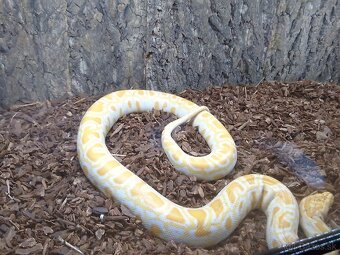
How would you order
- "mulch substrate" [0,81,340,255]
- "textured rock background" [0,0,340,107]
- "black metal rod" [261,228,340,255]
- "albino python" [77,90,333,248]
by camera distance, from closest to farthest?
"black metal rod" [261,228,340,255], "mulch substrate" [0,81,340,255], "albino python" [77,90,333,248], "textured rock background" [0,0,340,107]

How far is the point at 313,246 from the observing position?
1.76 meters

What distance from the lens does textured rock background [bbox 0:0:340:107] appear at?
9.48 feet

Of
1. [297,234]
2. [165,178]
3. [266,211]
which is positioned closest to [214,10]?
[165,178]

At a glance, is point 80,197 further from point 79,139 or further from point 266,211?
point 266,211

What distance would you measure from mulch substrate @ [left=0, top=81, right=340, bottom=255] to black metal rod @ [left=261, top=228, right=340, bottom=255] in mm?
153

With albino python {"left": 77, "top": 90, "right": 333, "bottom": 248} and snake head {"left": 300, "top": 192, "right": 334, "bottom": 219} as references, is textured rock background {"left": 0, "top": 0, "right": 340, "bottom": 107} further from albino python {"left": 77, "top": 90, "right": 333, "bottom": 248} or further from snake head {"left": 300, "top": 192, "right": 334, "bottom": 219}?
snake head {"left": 300, "top": 192, "right": 334, "bottom": 219}

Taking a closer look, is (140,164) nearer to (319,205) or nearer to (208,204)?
(208,204)

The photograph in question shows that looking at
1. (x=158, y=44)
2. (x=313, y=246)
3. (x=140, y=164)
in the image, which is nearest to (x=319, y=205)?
(x=313, y=246)

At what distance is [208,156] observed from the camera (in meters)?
2.74

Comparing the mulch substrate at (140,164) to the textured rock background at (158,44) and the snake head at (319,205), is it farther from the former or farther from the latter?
the textured rock background at (158,44)

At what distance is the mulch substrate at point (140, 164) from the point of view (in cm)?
207

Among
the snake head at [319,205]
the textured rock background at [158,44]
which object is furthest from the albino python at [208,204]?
the textured rock background at [158,44]

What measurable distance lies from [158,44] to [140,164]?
1.11 meters

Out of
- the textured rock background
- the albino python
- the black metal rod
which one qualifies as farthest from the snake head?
the textured rock background
